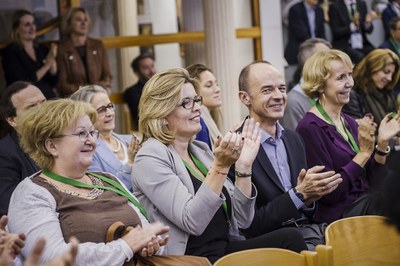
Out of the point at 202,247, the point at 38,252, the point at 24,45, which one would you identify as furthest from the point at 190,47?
the point at 38,252

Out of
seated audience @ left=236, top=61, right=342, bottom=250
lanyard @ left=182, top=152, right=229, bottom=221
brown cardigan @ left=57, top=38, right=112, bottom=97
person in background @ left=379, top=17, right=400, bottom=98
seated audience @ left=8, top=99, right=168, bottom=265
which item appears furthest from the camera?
person in background @ left=379, top=17, right=400, bottom=98

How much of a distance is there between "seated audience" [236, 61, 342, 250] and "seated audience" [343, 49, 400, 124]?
2408 millimetres

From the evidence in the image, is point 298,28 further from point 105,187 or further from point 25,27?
point 105,187

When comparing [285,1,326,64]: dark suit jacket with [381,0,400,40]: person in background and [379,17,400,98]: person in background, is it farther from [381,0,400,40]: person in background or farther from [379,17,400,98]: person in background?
[381,0,400,40]: person in background

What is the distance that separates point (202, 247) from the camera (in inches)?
162

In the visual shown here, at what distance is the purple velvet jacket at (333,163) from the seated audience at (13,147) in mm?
1668

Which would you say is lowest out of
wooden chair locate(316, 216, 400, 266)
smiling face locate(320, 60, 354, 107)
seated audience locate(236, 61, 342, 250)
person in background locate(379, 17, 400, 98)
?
wooden chair locate(316, 216, 400, 266)

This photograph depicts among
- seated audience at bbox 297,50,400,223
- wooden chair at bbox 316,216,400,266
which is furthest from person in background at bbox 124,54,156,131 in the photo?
wooden chair at bbox 316,216,400,266

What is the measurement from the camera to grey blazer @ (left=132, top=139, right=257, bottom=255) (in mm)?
3928

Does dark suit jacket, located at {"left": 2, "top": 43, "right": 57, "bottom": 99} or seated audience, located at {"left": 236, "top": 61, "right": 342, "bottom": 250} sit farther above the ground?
dark suit jacket, located at {"left": 2, "top": 43, "right": 57, "bottom": 99}

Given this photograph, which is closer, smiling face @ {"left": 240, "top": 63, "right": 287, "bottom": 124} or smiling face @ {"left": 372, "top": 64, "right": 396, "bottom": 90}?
smiling face @ {"left": 240, "top": 63, "right": 287, "bottom": 124}

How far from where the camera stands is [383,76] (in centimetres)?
727

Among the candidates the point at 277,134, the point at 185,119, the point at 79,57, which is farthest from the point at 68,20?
the point at 185,119

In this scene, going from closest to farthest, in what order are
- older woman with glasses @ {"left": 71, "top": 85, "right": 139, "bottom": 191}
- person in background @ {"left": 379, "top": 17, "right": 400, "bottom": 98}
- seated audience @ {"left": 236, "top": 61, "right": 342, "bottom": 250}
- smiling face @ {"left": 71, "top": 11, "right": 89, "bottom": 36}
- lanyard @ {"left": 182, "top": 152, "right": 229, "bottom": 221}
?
lanyard @ {"left": 182, "top": 152, "right": 229, "bottom": 221} < seated audience @ {"left": 236, "top": 61, "right": 342, "bottom": 250} < older woman with glasses @ {"left": 71, "top": 85, "right": 139, "bottom": 191} < smiling face @ {"left": 71, "top": 11, "right": 89, "bottom": 36} < person in background @ {"left": 379, "top": 17, "right": 400, "bottom": 98}
